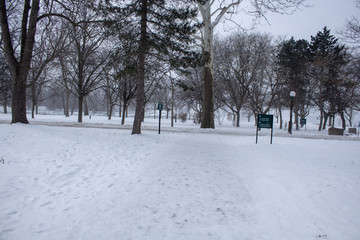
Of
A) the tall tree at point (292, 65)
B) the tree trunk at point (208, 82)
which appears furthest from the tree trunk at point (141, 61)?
the tall tree at point (292, 65)

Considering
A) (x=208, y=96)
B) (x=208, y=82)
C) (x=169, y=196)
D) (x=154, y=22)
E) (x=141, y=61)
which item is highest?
(x=154, y=22)

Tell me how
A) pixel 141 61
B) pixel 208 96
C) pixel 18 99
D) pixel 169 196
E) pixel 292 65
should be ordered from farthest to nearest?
pixel 292 65 → pixel 208 96 → pixel 141 61 → pixel 18 99 → pixel 169 196

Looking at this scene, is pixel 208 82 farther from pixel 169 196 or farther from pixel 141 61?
pixel 169 196


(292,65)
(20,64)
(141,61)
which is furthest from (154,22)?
(292,65)

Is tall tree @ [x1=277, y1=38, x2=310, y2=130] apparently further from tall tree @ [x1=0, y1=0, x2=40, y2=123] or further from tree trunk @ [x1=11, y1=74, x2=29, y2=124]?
tree trunk @ [x1=11, y1=74, x2=29, y2=124]

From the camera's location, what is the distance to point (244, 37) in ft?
78.1

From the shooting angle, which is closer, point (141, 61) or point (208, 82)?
point (141, 61)

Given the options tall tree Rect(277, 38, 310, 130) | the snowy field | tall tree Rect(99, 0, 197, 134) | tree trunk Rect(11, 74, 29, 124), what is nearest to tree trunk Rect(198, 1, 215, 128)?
tall tree Rect(99, 0, 197, 134)

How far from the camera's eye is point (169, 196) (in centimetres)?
367

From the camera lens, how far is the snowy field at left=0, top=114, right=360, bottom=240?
2.59 metres

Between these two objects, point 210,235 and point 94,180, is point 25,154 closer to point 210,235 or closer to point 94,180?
point 94,180

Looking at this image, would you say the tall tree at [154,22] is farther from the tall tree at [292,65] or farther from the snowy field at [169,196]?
the tall tree at [292,65]

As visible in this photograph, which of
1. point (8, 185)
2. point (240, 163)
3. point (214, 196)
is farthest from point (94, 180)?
point (240, 163)

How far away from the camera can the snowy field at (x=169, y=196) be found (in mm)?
2594
